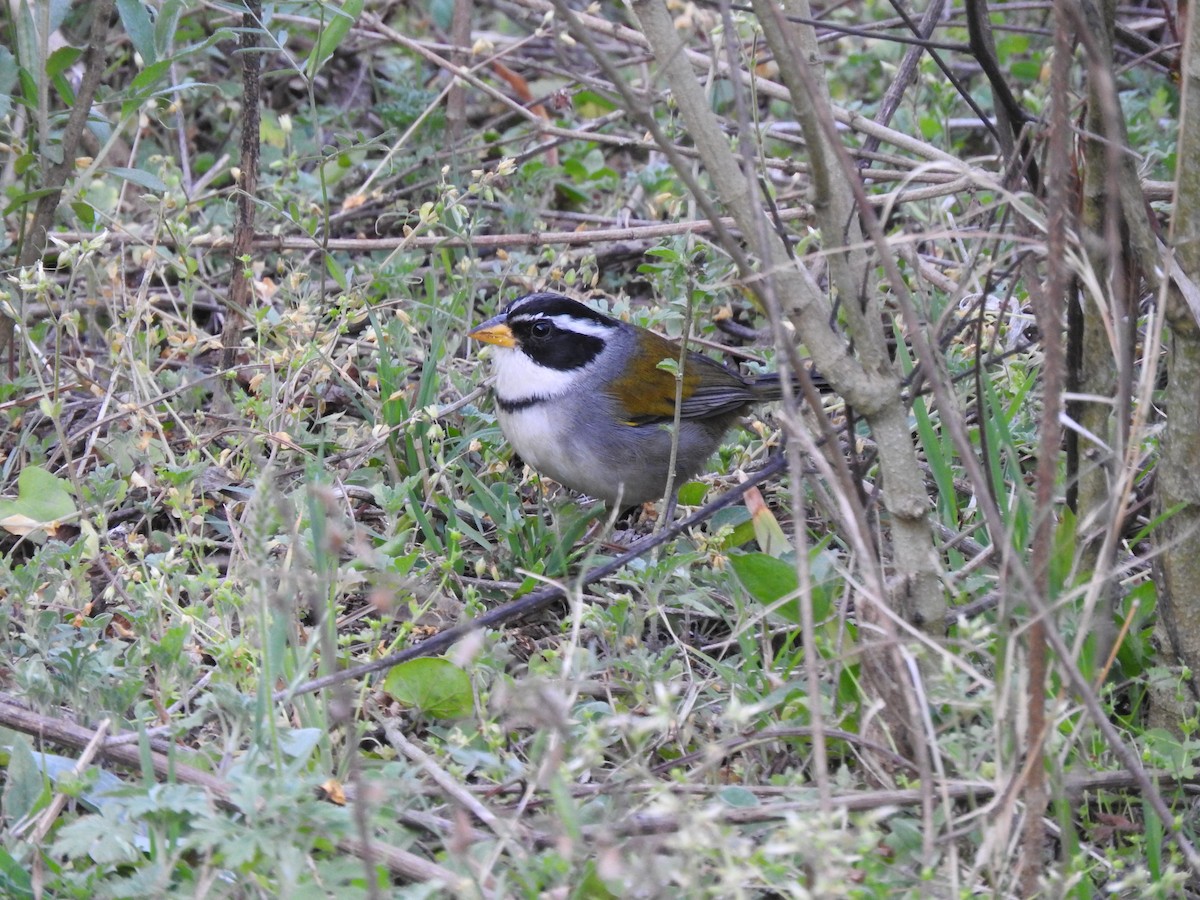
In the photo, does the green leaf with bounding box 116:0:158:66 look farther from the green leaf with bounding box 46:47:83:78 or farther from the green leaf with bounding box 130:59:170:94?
the green leaf with bounding box 46:47:83:78

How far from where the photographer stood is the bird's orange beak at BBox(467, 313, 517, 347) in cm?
527

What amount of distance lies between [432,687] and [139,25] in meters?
2.64

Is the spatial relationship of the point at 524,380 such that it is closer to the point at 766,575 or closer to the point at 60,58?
the point at 766,575

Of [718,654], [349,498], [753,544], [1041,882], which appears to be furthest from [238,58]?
[1041,882]

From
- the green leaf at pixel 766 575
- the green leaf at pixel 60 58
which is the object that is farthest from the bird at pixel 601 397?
the green leaf at pixel 60 58

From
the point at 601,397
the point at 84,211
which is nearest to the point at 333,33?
the point at 84,211

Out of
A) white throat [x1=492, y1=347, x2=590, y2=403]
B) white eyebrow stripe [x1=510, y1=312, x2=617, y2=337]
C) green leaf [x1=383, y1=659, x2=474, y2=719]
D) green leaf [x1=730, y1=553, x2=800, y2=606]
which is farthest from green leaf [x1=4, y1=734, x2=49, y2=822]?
white eyebrow stripe [x1=510, y1=312, x2=617, y2=337]

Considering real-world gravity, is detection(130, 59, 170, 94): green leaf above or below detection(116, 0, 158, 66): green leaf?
below

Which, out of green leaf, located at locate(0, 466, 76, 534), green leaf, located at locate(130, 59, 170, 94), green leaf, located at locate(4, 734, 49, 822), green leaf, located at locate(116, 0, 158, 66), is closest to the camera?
green leaf, located at locate(4, 734, 49, 822)

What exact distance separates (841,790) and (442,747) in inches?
38.8

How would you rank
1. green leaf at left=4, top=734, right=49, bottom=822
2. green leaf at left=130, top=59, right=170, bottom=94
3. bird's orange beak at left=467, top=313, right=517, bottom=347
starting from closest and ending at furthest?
green leaf at left=4, top=734, right=49, bottom=822 < green leaf at left=130, top=59, right=170, bottom=94 < bird's orange beak at left=467, top=313, right=517, bottom=347

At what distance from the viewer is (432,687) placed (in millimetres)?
3688

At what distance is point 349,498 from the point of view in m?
4.98

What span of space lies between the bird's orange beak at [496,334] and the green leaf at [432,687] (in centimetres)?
185
